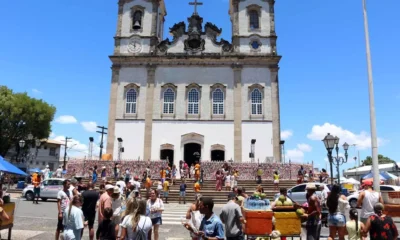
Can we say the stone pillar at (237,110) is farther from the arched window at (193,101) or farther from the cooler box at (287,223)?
the cooler box at (287,223)

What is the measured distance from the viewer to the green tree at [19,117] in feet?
128

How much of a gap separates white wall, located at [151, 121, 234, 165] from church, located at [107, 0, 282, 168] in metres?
0.09

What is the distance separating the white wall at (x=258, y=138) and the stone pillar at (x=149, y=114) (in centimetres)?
870

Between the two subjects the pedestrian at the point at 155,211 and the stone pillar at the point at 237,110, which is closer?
the pedestrian at the point at 155,211

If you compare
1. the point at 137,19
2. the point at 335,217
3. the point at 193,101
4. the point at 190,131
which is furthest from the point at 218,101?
the point at 335,217

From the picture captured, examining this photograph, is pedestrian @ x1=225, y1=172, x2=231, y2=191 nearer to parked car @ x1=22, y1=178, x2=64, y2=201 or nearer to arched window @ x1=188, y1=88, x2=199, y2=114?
parked car @ x1=22, y1=178, x2=64, y2=201

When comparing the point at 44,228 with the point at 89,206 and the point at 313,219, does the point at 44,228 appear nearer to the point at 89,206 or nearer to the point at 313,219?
the point at 89,206

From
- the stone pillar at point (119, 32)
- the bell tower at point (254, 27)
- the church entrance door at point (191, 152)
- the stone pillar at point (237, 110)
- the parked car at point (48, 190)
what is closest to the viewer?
the parked car at point (48, 190)

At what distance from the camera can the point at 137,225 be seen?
480cm

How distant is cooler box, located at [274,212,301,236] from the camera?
693 centimetres

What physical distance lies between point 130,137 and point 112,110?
10.5 feet

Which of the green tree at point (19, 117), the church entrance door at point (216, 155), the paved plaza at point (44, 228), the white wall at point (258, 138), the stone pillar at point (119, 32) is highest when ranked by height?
the stone pillar at point (119, 32)

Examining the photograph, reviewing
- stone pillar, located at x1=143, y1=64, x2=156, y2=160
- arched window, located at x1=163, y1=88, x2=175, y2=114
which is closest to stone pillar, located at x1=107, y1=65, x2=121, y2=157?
stone pillar, located at x1=143, y1=64, x2=156, y2=160

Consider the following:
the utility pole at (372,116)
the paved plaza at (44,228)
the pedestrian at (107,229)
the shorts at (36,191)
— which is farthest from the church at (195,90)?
the pedestrian at (107,229)
